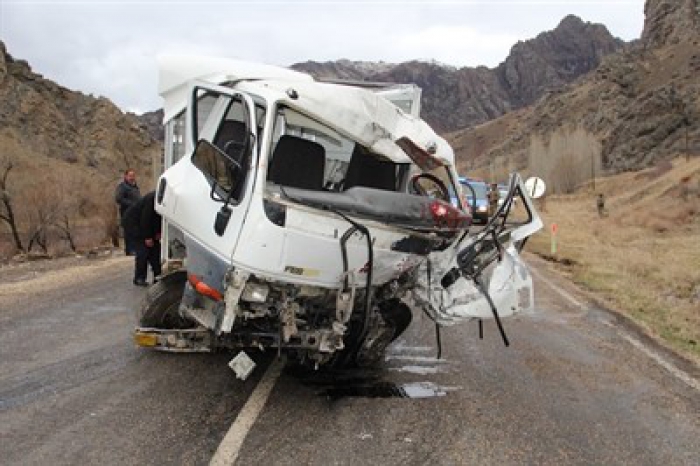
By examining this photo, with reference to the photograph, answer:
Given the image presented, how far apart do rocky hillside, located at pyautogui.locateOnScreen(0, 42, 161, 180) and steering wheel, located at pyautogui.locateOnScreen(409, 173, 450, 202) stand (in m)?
59.0

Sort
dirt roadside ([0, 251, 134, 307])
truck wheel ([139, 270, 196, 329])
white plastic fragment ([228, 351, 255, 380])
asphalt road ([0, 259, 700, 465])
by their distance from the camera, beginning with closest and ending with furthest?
asphalt road ([0, 259, 700, 465]), white plastic fragment ([228, 351, 255, 380]), truck wheel ([139, 270, 196, 329]), dirt roadside ([0, 251, 134, 307])

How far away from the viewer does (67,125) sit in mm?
73125

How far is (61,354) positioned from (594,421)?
4822 millimetres

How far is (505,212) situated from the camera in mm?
6297

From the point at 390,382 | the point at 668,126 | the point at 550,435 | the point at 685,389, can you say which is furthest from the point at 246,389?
the point at 668,126

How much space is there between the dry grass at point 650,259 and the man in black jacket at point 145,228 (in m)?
6.47

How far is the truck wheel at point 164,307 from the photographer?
6910 millimetres

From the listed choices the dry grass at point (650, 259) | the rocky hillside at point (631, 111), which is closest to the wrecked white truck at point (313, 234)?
the dry grass at point (650, 259)

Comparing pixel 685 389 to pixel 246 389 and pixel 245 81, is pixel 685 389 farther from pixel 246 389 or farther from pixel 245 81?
pixel 245 81

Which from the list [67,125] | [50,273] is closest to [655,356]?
[50,273]

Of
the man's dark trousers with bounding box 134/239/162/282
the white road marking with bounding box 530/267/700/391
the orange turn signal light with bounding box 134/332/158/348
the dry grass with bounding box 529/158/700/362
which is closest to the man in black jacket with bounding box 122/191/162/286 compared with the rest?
the man's dark trousers with bounding box 134/239/162/282

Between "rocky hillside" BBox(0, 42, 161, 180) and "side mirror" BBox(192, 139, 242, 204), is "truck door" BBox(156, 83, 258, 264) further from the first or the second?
"rocky hillside" BBox(0, 42, 161, 180)

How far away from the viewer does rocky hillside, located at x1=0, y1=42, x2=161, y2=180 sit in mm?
67750

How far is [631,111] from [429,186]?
317ft
